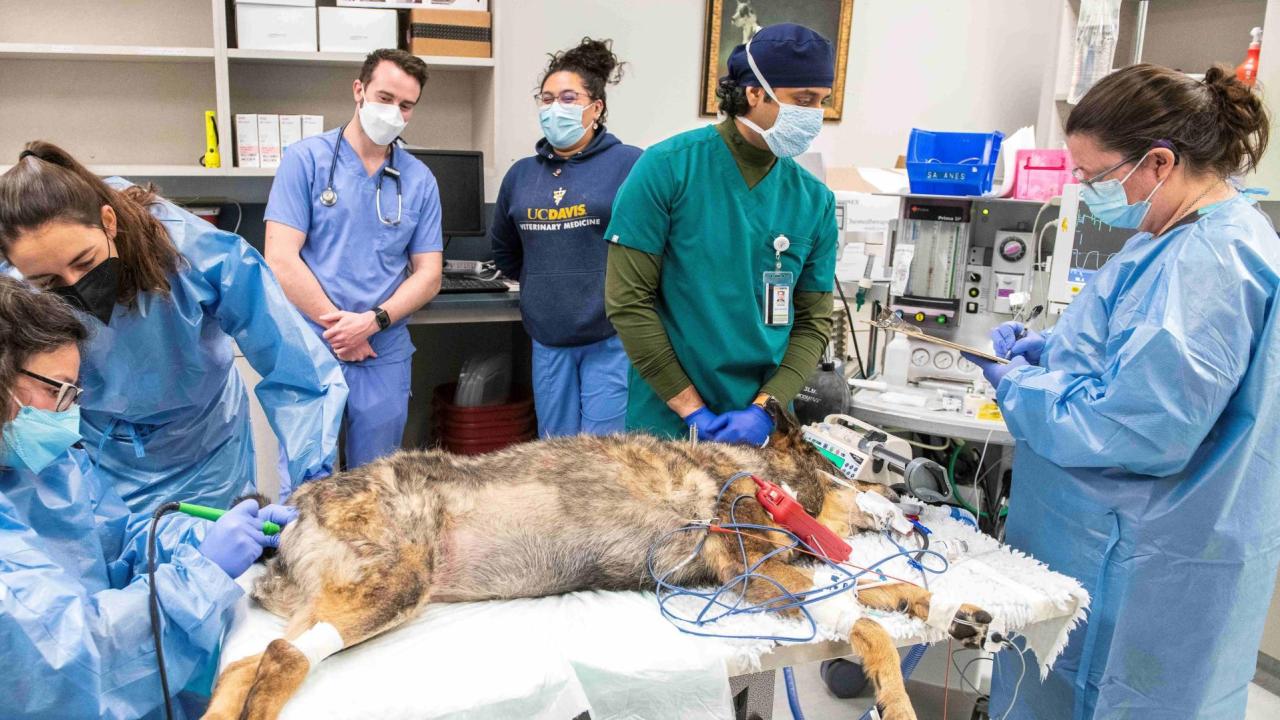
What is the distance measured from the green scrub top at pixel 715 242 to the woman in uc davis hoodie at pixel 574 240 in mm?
1184

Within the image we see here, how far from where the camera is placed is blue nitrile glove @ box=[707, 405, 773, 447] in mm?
2150

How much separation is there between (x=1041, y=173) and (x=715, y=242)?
67.4 inches

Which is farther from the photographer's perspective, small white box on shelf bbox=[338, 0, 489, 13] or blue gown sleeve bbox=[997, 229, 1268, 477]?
small white box on shelf bbox=[338, 0, 489, 13]

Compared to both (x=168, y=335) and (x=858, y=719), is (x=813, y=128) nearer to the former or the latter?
(x=168, y=335)

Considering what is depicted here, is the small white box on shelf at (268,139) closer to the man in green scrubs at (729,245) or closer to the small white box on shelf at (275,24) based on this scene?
the small white box on shelf at (275,24)

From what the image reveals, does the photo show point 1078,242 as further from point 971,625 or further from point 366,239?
point 366,239

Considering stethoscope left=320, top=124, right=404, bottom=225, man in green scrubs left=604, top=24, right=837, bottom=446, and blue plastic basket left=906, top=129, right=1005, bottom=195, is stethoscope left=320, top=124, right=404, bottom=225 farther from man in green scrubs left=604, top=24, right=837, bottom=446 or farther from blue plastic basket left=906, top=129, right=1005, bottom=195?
blue plastic basket left=906, top=129, right=1005, bottom=195

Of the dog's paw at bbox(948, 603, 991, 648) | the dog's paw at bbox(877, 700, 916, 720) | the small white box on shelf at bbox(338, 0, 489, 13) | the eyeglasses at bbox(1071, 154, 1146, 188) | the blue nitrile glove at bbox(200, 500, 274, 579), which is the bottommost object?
the dog's paw at bbox(877, 700, 916, 720)

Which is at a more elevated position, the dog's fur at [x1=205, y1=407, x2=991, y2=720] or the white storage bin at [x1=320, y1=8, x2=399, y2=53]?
the white storage bin at [x1=320, y1=8, x2=399, y2=53]

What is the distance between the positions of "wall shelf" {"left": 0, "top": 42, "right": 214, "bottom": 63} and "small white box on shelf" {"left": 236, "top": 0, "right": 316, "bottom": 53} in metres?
0.18

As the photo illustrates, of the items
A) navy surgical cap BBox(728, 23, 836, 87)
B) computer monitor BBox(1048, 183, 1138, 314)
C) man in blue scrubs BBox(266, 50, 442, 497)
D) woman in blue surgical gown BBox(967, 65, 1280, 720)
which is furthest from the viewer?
man in blue scrubs BBox(266, 50, 442, 497)

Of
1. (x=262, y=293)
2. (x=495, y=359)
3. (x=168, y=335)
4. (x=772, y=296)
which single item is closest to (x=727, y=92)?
(x=772, y=296)

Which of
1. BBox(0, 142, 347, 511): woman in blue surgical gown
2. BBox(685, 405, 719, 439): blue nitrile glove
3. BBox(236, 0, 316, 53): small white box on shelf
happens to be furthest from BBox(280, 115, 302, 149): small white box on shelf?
BBox(685, 405, 719, 439): blue nitrile glove

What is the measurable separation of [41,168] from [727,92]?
4.86 feet
